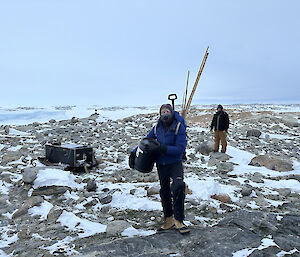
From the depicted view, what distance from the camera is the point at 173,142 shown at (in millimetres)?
4344

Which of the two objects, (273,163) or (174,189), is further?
(273,163)

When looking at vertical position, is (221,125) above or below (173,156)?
below

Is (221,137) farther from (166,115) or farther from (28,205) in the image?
(28,205)

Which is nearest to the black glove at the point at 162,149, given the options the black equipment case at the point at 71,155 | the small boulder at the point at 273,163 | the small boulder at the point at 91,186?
the small boulder at the point at 91,186

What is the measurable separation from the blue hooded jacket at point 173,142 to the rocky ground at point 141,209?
4.12 ft

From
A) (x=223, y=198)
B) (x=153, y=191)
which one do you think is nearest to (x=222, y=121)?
(x=223, y=198)

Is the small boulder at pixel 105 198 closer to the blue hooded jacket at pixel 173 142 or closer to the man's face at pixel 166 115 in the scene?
the blue hooded jacket at pixel 173 142

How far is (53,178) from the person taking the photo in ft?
23.4

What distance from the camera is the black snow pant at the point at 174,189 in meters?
4.26

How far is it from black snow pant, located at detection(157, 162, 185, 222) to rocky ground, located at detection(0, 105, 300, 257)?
41 cm

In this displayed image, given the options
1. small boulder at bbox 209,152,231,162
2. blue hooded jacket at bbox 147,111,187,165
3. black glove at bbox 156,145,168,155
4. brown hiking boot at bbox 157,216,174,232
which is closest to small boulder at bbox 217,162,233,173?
small boulder at bbox 209,152,231,162

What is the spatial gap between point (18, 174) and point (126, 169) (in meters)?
3.56

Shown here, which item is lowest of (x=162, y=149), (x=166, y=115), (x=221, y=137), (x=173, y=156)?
(x=221, y=137)

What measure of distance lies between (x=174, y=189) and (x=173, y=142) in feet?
2.52
